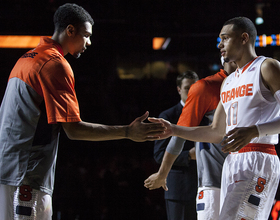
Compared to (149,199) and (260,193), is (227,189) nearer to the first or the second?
(260,193)

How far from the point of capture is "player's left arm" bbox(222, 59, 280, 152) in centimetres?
195

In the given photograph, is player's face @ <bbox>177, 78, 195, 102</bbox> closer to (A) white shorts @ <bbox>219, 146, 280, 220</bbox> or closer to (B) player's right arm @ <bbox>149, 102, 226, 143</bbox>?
(B) player's right arm @ <bbox>149, 102, 226, 143</bbox>

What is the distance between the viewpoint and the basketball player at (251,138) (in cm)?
200

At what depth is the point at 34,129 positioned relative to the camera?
1.97 metres

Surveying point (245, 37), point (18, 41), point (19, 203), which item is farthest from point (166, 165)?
point (18, 41)

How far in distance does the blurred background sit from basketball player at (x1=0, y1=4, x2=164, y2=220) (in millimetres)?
5522

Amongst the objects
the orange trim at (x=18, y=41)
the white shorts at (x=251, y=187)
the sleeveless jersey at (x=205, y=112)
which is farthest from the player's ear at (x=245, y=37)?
the orange trim at (x=18, y=41)

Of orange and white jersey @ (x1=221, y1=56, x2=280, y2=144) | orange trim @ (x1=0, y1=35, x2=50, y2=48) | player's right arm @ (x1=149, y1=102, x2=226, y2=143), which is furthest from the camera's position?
orange trim @ (x1=0, y1=35, x2=50, y2=48)

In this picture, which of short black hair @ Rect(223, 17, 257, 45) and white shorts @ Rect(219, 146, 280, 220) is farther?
short black hair @ Rect(223, 17, 257, 45)

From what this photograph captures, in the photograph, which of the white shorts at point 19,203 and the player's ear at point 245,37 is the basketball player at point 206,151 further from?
the white shorts at point 19,203

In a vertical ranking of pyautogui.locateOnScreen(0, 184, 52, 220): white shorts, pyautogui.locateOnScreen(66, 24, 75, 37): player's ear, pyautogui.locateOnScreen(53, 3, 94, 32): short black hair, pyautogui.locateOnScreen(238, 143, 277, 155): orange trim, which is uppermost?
pyautogui.locateOnScreen(53, 3, 94, 32): short black hair

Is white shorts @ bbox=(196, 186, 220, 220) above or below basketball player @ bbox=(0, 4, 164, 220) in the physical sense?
below

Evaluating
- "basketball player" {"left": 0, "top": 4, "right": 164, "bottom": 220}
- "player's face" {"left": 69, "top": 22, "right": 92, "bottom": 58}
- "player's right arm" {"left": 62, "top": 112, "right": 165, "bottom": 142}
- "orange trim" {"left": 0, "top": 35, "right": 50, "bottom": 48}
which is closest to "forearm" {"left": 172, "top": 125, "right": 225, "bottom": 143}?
"player's right arm" {"left": 62, "top": 112, "right": 165, "bottom": 142}

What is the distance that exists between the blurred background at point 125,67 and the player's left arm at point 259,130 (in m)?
5.71
